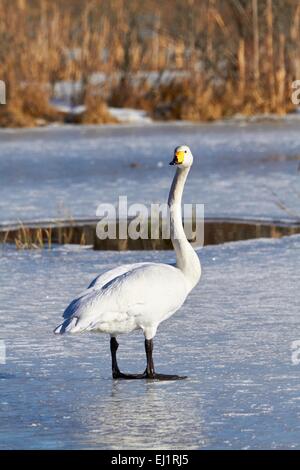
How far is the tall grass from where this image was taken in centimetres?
1755

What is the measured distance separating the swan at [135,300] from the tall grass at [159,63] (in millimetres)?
12404

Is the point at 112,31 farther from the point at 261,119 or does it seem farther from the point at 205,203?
the point at 205,203

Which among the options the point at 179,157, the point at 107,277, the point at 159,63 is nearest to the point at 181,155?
the point at 179,157

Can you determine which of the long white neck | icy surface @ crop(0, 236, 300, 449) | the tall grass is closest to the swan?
the long white neck

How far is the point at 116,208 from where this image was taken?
10.1 m

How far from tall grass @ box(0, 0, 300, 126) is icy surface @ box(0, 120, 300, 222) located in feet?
2.11

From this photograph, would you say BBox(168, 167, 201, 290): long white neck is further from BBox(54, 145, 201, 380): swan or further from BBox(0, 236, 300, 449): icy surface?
BBox(0, 236, 300, 449): icy surface

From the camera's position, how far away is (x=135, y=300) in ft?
15.6

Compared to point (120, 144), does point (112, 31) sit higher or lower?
higher

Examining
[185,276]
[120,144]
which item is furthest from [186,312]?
[120,144]

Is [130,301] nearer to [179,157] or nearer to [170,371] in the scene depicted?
[170,371]

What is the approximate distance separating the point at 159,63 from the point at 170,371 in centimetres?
1440

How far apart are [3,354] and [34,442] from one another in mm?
1338

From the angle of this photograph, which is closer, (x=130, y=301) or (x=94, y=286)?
(x=130, y=301)
